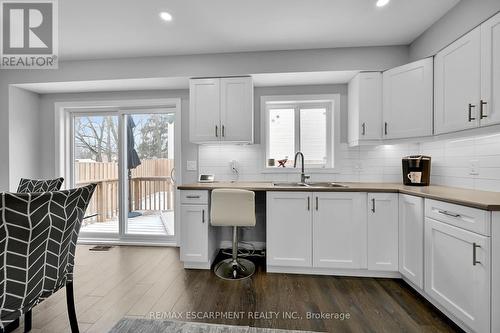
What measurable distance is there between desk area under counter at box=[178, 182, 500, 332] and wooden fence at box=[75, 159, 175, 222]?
1001mm

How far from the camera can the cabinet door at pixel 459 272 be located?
1.42m

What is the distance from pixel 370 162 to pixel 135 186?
133 inches

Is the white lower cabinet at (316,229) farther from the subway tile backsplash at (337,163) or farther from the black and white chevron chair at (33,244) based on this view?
the black and white chevron chair at (33,244)

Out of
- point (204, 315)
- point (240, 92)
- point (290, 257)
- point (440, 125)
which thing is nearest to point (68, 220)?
point (204, 315)

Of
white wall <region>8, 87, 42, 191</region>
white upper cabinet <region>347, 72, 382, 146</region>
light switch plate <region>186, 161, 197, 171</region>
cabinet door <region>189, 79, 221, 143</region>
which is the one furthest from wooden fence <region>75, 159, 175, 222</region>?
white upper cabinet <region>347, 72, 382, 146</region>

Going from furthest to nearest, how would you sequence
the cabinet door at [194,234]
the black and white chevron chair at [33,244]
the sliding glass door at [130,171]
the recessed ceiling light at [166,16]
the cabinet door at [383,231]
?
the sliding glass door at [130,171] < the cabinet door at [194,234] < the cabinet door at [383,231] < the recessed ceiling light at [166,16] < the black and white chevron chair at [33,244]

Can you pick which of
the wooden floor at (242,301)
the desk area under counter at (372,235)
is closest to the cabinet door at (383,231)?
the desk area under counter at (372,235)

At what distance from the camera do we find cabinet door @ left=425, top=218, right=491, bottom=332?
56.0 inches

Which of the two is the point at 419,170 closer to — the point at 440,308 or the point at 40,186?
the point at 440,308

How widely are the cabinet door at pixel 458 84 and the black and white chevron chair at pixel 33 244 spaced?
287 cm

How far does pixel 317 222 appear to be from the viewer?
2430 millimetres

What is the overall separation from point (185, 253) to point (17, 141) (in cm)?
288

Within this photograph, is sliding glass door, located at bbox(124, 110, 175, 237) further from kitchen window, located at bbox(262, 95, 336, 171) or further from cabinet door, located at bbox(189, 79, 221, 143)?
kitchen window, located at bbox(262, 95, 336, 171)

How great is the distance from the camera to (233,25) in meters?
2.34
